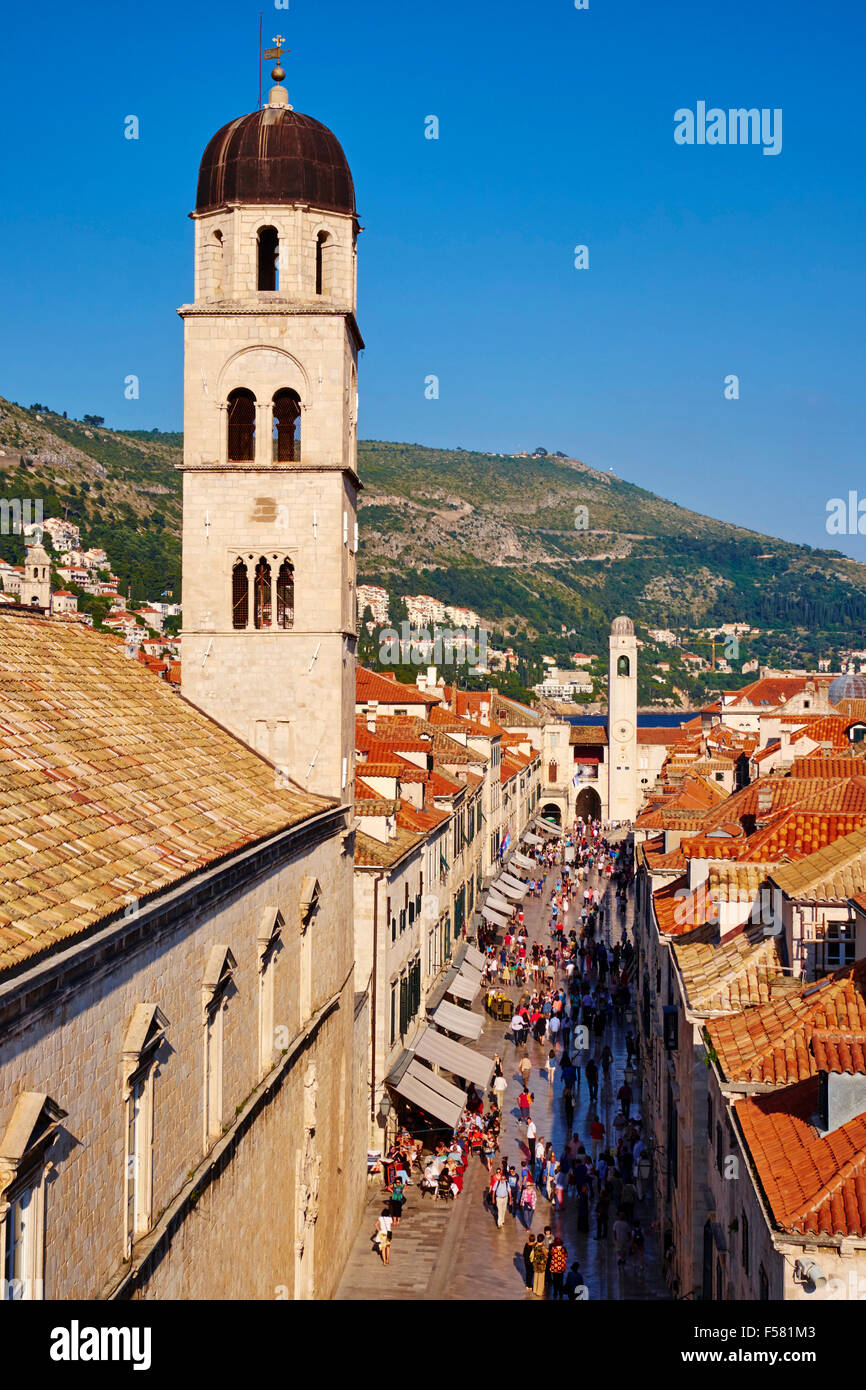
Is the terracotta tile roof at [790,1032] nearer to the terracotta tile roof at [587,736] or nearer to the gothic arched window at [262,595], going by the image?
the gothic arched window at [262,595]

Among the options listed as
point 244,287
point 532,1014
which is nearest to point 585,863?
point 532,1014

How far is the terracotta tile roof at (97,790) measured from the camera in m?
12.8

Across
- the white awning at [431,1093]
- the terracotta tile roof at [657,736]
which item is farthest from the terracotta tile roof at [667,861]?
the terracotta tile roof at [657,736]

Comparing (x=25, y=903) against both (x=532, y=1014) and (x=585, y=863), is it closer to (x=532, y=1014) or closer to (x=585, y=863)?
(x=532, y=1014)

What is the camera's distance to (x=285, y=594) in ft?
92.1

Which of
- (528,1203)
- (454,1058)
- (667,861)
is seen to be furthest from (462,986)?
(528,1203)

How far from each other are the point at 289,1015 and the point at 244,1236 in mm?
4490

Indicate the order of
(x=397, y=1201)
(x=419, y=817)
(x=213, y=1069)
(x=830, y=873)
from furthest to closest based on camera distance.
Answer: (x=419, y=817)
(x=397, y=1201)
(x=830, y=873)
(x=213, y=1069)

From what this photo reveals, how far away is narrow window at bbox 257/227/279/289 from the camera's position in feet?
94.0

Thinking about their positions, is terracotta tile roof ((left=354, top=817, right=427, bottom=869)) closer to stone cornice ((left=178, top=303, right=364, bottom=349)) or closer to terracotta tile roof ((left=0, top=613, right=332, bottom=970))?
terracotta tile roof ((left=0, top=613, right=332, bottom=970))

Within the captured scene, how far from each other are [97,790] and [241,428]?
13.6 meters

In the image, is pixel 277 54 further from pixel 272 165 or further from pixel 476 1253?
pixel 476 1253

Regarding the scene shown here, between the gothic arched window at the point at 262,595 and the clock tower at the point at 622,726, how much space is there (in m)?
116

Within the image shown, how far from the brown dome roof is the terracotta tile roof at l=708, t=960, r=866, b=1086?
58.1ft
